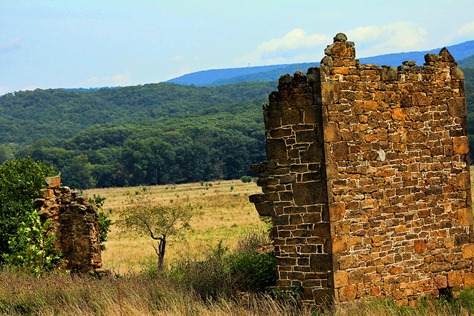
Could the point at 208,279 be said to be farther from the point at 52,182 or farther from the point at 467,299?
the point at 52,182

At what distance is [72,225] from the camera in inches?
637

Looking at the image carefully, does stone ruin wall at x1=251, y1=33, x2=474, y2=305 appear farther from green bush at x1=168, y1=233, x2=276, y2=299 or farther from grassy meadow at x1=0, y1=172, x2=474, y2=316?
green bush at x1=168, y1=233, x2=276, y2=299

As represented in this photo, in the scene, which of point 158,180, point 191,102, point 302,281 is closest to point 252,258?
point 302,281

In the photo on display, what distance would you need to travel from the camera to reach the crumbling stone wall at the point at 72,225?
1592 cm

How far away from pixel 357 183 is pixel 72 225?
7830 millimetres

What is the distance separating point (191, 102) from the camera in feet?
648

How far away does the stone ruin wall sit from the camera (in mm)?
10773

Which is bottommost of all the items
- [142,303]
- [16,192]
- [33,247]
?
[142,303]

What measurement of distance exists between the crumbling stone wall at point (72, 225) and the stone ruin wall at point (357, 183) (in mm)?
5925

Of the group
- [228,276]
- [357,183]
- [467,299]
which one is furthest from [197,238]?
[357,183]

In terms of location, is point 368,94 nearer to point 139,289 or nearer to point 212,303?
→ point 212,303

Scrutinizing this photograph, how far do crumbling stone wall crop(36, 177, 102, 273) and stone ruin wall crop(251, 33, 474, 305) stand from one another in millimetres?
5925

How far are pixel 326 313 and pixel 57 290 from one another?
14.6ft

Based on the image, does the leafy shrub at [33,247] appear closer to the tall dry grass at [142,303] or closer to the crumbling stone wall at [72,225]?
the crumbling stone wall at [72,225]
